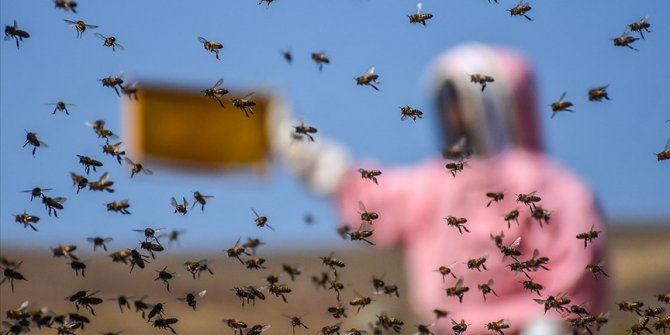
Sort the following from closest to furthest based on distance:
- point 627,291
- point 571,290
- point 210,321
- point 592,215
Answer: point 571,290 < point 592,215 < point 210,321 < point 627,291

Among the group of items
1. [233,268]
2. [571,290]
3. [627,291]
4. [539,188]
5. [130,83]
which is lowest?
[571,290]

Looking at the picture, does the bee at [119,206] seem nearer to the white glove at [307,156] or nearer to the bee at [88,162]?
the bee at [88,162]

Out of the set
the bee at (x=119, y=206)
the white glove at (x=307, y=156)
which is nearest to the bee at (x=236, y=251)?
the bee at (x=119, y=206)

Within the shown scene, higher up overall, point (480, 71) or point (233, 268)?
point (233, 268)

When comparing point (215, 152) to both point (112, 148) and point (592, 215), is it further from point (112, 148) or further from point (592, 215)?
point (112, 148)

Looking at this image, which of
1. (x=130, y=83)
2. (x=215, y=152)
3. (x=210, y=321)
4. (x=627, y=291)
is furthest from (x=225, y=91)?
(x=627, y=291)
